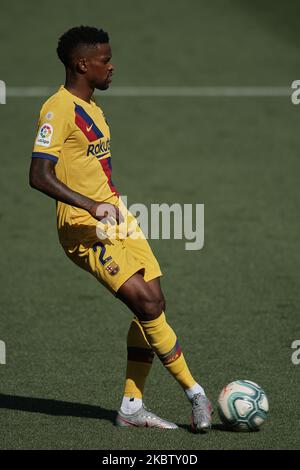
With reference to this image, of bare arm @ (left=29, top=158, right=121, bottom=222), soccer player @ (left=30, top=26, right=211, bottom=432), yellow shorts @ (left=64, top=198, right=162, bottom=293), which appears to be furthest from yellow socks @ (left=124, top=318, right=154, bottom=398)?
bare arm @ (left=29, top=158, right=121, bottom=222)

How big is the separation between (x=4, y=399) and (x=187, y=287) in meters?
3.89

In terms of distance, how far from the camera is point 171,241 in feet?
43.9

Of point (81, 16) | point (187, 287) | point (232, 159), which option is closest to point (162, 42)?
point (81, 16)

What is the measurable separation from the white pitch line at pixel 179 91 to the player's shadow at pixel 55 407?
13.1 metres

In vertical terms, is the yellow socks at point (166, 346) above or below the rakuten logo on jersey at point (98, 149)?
below

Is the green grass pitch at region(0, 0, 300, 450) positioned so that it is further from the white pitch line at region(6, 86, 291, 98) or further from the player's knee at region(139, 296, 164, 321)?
the player's knee at region(139, 296, 164, 321)

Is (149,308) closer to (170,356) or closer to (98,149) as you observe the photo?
(170,356)

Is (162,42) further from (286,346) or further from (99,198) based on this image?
(99,198)

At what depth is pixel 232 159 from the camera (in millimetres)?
17297

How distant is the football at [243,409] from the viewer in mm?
6906

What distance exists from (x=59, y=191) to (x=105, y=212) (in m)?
0.33

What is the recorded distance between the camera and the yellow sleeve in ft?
22.2

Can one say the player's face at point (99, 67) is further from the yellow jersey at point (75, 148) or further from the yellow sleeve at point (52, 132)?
the yellow sleeve at point (52, 132)

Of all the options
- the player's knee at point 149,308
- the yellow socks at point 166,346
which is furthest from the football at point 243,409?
the player's knee at point 149,308
